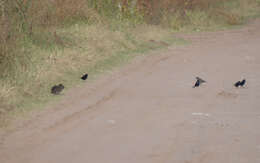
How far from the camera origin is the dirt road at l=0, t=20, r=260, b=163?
6352 millimetres

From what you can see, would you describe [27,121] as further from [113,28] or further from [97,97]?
[113,28]

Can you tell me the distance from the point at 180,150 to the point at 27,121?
257 centimetres

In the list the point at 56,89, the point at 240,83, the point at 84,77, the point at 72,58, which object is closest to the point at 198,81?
the point at 240,83

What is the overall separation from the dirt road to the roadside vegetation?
72cm

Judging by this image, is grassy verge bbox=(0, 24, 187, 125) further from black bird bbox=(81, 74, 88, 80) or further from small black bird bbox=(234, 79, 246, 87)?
small black bird bbox=(234, 79, 246, 87)

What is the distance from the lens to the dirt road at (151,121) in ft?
20.8

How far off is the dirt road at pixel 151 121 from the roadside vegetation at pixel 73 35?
2.37ft

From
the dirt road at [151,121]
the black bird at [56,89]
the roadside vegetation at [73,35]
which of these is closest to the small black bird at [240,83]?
the dirt road at [151,121]

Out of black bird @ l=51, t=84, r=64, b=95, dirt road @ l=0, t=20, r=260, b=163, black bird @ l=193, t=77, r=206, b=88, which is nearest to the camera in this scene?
dirt road @ l=0, t=20, r=260, b=163

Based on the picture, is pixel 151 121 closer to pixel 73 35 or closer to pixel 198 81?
pixel 198 81

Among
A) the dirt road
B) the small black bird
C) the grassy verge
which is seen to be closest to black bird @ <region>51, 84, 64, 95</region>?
the grassy verge

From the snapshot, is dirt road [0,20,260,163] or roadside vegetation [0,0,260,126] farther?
roadside vegetation [0,0,260,126]

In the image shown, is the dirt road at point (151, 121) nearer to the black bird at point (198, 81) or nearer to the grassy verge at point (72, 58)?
the black bird at point (198, 81)

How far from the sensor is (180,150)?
254 inches
